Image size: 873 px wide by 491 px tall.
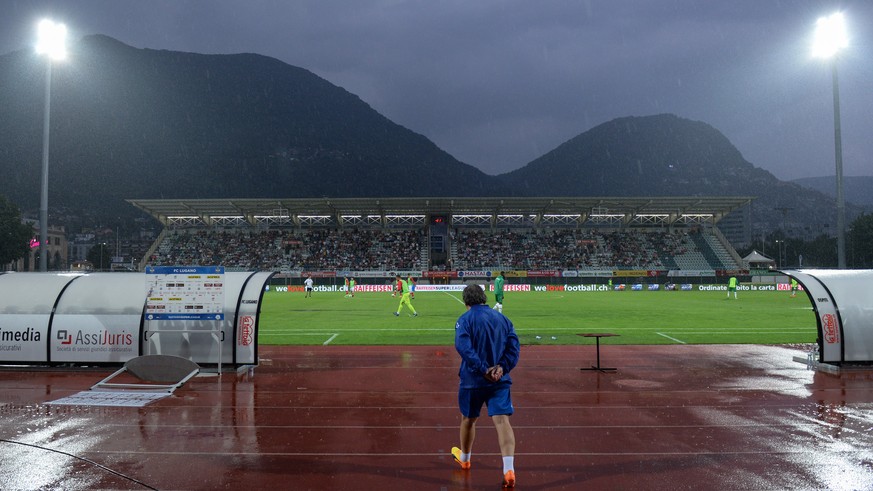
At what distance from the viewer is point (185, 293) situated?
11312mm

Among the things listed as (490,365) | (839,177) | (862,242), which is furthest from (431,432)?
(862,242)

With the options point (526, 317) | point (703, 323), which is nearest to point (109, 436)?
point (526, 317)

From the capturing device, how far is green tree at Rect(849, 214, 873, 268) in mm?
88938

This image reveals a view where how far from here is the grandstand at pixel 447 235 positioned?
64.5m

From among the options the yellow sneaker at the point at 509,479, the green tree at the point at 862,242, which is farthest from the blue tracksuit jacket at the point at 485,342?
the green tree at the point at 862,242

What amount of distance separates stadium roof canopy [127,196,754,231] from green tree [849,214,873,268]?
38.6m

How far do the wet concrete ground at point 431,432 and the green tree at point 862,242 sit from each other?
328ft

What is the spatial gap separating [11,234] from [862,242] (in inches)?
5052

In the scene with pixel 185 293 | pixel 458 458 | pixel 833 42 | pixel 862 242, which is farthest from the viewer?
pixel 862 242

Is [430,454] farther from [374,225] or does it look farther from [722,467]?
[374,225]

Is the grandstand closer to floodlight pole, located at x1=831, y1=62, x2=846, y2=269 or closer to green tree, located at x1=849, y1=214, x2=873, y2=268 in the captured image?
green tree, located at x1=849, y1=214, x2=873, y2=268

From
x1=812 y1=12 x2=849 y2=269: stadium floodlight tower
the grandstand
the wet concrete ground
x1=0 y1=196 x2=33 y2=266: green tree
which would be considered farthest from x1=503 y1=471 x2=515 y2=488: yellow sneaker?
x1=0 y1=196 x2=33 y2=266: green tree

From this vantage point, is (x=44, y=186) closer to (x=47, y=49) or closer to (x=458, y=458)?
(x=47, y=49)

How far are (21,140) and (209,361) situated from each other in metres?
243
